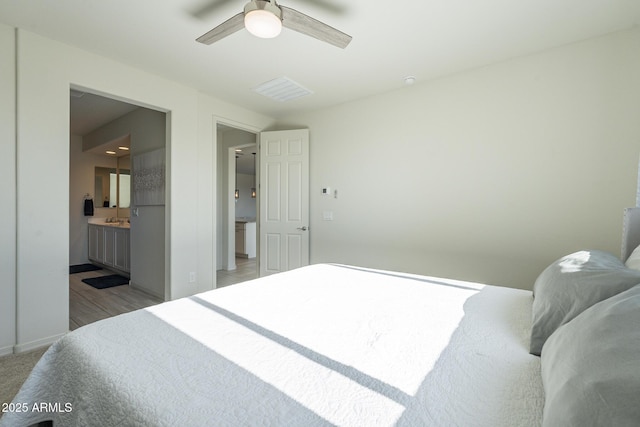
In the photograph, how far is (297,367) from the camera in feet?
2.74

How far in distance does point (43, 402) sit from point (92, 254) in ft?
18.8

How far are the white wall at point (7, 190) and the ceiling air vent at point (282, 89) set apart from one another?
1991mm

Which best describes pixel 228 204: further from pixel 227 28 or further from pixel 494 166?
pixel 494 166

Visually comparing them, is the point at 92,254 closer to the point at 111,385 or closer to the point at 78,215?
the point at 78,215

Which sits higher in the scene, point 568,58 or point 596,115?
point 568,58

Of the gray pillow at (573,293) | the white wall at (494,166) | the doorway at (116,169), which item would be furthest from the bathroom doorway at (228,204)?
the gray pillow at (573,293)

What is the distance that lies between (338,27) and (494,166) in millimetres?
1883

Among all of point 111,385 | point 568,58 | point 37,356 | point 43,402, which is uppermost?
point 568,58

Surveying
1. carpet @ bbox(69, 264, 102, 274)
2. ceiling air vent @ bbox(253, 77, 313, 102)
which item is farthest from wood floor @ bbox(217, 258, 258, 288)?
ceiling air vent @ bbox(253, 77, 313, 102)

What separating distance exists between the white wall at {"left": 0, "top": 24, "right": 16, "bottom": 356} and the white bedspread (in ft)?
5.97

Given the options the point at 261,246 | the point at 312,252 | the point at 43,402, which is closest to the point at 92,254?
the point at 261,246

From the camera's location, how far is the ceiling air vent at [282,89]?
3145 mm

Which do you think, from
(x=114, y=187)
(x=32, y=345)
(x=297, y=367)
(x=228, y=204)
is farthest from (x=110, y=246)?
(x=297, y=367)

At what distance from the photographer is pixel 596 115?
7.54ft
